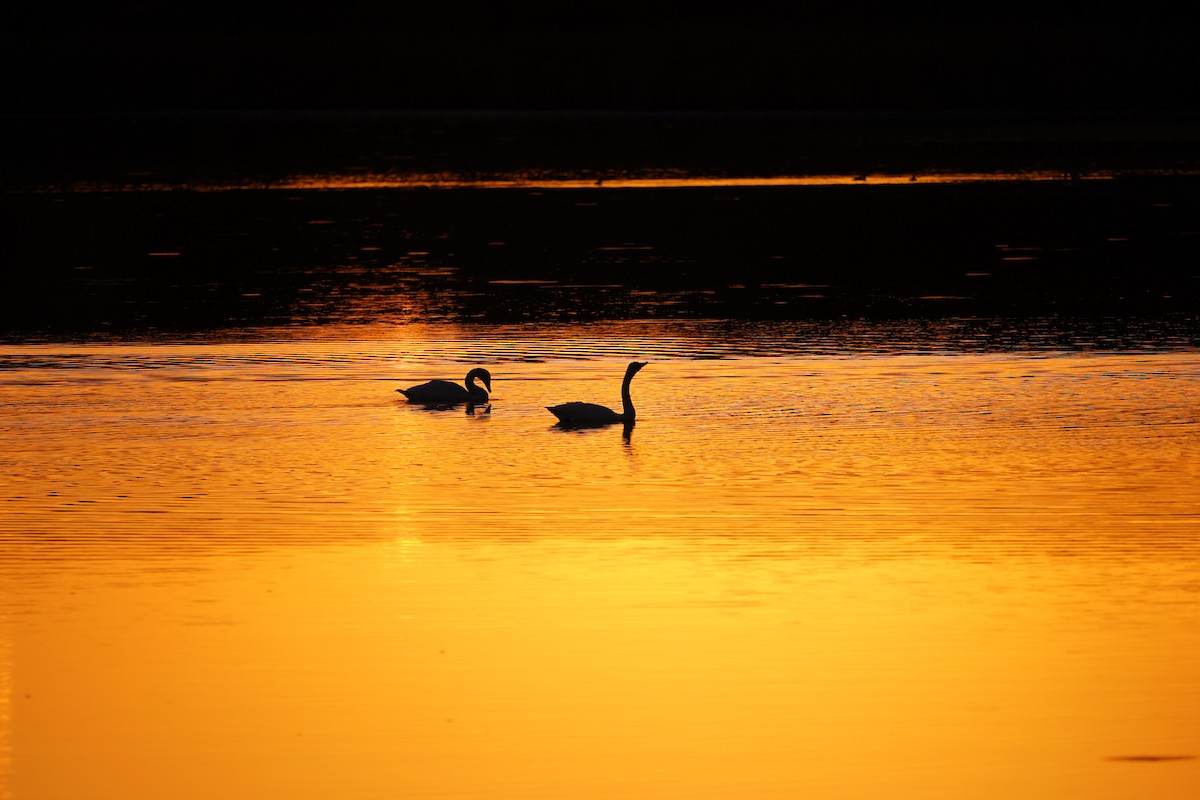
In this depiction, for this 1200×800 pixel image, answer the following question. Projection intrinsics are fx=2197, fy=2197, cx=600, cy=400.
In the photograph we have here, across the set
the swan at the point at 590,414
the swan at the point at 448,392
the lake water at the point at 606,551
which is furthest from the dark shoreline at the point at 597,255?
the swan at the point at 590,414

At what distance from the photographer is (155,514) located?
11.8m

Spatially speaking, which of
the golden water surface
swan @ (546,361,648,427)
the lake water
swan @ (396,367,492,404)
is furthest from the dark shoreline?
swan @ (546,361,648,427)

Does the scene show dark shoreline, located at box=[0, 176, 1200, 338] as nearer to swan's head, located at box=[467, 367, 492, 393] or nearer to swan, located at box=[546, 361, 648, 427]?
swan's head, located at box=[467, 367, 492, 393]

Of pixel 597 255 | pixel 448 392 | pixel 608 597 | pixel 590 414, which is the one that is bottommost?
pixel 608 597

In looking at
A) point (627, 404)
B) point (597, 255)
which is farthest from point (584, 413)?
point (597, 255)

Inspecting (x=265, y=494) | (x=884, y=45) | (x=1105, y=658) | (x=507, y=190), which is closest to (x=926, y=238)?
(x=507, y=190)

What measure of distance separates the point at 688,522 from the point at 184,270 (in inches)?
689

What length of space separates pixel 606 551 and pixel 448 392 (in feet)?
17.1

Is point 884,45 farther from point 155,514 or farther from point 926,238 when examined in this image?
point 155,514

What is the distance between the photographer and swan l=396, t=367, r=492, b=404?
51.5ft

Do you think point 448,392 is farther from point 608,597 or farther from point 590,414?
point 608,597

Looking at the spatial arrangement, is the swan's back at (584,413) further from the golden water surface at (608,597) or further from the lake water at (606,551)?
the golden water surface at (608,597)

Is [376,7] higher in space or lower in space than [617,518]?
higher

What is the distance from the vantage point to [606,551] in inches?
420
